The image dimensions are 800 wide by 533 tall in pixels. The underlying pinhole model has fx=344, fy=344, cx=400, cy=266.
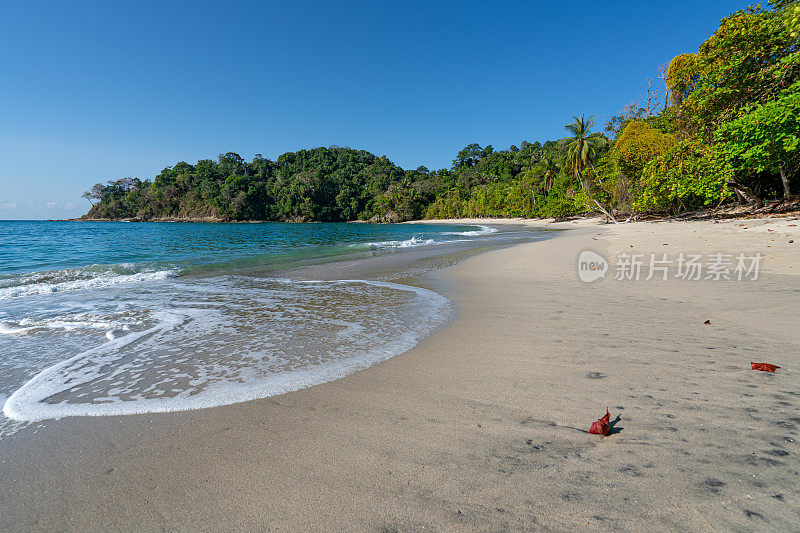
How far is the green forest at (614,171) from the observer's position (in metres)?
14.0

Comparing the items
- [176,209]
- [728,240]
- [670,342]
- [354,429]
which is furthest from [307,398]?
[176,209]

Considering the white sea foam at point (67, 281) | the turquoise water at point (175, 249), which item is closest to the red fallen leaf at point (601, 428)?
the white sea foam at point (67, 281)

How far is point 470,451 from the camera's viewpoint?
6.08 feet

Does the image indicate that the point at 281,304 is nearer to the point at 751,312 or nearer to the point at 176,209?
the point at 751,312

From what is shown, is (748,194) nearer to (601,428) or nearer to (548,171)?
(601,428)

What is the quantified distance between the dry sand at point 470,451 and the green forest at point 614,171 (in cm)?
1504

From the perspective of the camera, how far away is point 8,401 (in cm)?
274

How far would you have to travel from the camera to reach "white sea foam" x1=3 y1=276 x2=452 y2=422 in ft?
8.95

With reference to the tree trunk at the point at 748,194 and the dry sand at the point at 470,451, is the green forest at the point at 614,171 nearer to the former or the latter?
the tree trunk at the point at 748,194

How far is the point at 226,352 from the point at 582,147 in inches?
1896

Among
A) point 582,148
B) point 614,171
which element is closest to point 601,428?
point 614,171

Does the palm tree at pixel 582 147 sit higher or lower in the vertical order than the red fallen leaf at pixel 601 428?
higher

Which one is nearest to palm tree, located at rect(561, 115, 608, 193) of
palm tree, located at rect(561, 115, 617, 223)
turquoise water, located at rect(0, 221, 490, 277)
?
palm tree, located at rect(561, 115, 617, 223)

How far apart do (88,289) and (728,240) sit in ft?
56.2
